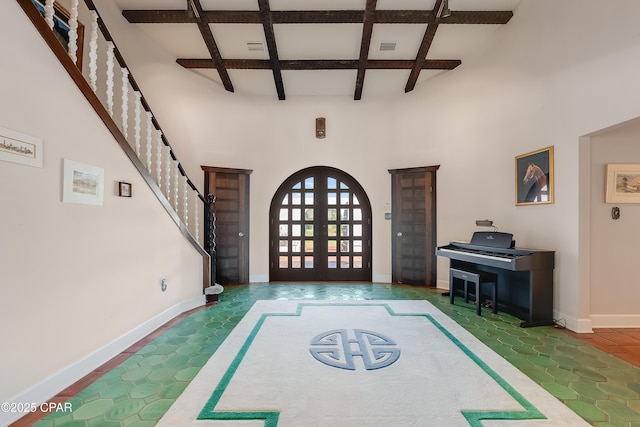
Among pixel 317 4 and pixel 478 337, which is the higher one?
pixel 317 4

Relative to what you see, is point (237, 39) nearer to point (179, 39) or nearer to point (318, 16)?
point (179, 39)

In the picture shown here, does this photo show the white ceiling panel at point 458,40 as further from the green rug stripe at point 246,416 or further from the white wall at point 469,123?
the green rug stripe at point 246,416

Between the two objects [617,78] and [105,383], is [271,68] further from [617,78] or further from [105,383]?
[105,383]

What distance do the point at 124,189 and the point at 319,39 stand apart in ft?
12.2

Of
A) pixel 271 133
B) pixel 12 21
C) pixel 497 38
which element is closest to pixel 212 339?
pixel 12 21

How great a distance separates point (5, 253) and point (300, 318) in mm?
2749

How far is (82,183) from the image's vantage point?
227cm

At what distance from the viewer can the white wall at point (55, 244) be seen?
5.76 feet

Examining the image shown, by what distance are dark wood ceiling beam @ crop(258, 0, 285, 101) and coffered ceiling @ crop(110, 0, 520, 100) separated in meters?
0.01

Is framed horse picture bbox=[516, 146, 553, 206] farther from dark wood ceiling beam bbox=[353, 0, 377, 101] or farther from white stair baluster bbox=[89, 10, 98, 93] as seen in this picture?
white stair baluster bbox=[89, 10, 98, 93]

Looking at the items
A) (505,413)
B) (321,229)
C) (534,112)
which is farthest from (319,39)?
(505,413)

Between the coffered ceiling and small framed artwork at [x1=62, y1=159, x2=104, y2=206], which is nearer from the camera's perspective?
small framed artwork at [x1=62, y1=159, x2=104, y2=206]

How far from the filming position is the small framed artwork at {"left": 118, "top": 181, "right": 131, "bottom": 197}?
270cm

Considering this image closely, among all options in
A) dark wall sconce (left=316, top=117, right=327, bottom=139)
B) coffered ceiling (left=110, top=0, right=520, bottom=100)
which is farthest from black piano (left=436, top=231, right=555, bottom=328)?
dark wall sconce (left=316, top=117, right=327, bottom=139)
